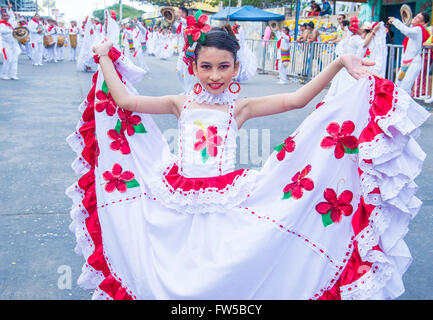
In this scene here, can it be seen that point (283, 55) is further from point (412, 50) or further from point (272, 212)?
point (272, 212)

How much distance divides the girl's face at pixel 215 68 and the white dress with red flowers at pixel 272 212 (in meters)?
0.13

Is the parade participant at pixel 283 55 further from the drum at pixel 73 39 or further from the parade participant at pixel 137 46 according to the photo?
the drum at pixel 73 39

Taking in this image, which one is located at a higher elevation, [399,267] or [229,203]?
[229,203]

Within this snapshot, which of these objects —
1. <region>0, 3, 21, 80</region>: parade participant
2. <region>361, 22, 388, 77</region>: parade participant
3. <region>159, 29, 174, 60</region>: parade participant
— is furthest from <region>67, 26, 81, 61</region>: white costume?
<region>361, 22, 388, 77</region>: parade participant

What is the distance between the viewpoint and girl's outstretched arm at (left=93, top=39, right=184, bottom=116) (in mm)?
2398

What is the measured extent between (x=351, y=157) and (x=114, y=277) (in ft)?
4.17

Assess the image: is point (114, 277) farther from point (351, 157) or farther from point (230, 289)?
point (351, 157)

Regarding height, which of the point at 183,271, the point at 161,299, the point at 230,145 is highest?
the point at 230,145

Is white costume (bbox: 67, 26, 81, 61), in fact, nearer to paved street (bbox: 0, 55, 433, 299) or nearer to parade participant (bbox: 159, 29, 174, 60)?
parade participant (bbox: 159, 29, 174, 60)

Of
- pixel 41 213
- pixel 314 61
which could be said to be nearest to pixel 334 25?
pixel 314 61

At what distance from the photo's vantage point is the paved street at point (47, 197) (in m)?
2.79

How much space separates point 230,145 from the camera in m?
2.40

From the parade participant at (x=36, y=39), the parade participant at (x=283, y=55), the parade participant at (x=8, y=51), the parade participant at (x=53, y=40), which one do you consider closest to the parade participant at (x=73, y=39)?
the parade participant at (x=53, y=40)

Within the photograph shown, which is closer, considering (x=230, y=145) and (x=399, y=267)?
(x=399, y=267)
